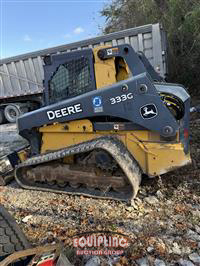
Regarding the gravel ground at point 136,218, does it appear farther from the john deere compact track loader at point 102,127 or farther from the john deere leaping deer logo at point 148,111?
the john deere leaping deer logo at point 148,111

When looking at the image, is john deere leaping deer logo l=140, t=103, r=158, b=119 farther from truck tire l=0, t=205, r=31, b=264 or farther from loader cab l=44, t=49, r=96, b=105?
truck tire l=0, t=205, r=31, b=264

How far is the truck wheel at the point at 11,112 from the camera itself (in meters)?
10.3

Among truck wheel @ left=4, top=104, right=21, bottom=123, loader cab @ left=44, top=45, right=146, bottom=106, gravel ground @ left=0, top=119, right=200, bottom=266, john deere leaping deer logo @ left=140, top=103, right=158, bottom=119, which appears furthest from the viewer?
truck wheel @ left=4, top=104, right=21, bottom=123

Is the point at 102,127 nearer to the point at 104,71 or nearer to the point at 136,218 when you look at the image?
the point at 104,71

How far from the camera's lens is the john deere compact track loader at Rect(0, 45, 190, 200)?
119 inches

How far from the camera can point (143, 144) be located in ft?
10.3

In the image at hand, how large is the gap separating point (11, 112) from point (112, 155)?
28.8 feet

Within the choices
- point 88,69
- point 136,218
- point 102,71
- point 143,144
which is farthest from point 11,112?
point 136,218

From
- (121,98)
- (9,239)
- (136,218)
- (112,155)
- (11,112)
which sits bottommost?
(136,218)

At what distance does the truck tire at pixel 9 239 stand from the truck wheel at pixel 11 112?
875cm

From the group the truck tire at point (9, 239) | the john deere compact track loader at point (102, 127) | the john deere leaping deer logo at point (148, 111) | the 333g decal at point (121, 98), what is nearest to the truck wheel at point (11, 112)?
the john deere compact track loader at point (102, 127)

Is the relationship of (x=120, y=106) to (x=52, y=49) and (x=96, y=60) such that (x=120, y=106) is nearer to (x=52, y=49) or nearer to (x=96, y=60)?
(x=96, y=60)

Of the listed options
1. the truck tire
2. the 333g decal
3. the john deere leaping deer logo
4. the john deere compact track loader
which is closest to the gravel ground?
the john deere compact track loader

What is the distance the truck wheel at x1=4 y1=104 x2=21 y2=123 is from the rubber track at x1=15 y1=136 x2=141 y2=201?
23.7 feet
